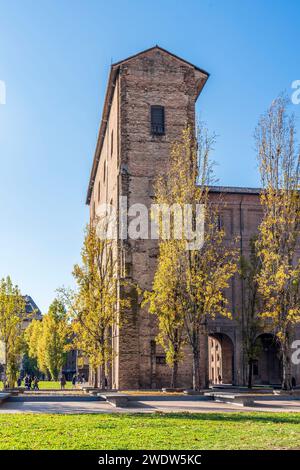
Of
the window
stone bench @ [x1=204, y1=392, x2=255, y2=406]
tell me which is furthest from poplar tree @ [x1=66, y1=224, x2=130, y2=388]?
stone bench @ [x1=204, y1=392, x2=255, y2=406]

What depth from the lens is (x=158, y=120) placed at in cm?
3566

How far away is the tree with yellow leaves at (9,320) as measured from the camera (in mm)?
39312

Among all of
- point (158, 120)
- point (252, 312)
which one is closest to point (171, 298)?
point (252, 312)

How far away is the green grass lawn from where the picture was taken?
9844mm

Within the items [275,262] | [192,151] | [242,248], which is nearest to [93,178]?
[242,248]

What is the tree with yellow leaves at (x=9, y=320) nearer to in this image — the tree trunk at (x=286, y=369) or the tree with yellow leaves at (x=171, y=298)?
the tree with yellow leaves at (x=171, y=298)

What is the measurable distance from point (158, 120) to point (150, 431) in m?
26.4

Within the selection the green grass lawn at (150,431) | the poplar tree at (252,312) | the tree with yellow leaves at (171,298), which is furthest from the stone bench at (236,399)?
the poplar tree at (252,312)

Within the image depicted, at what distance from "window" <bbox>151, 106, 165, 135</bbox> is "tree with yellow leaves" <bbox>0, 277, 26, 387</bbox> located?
1500 centimetres

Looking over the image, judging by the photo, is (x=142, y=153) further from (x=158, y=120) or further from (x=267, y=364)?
(x=267, y=364)

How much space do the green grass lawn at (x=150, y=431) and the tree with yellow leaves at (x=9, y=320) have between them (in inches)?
975

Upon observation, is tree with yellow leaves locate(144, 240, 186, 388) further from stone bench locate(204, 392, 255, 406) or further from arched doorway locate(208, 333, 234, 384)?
arched doorway locate(208, 333, 234, 384)

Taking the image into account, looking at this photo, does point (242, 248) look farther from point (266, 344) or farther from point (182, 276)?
point (182, 276)
